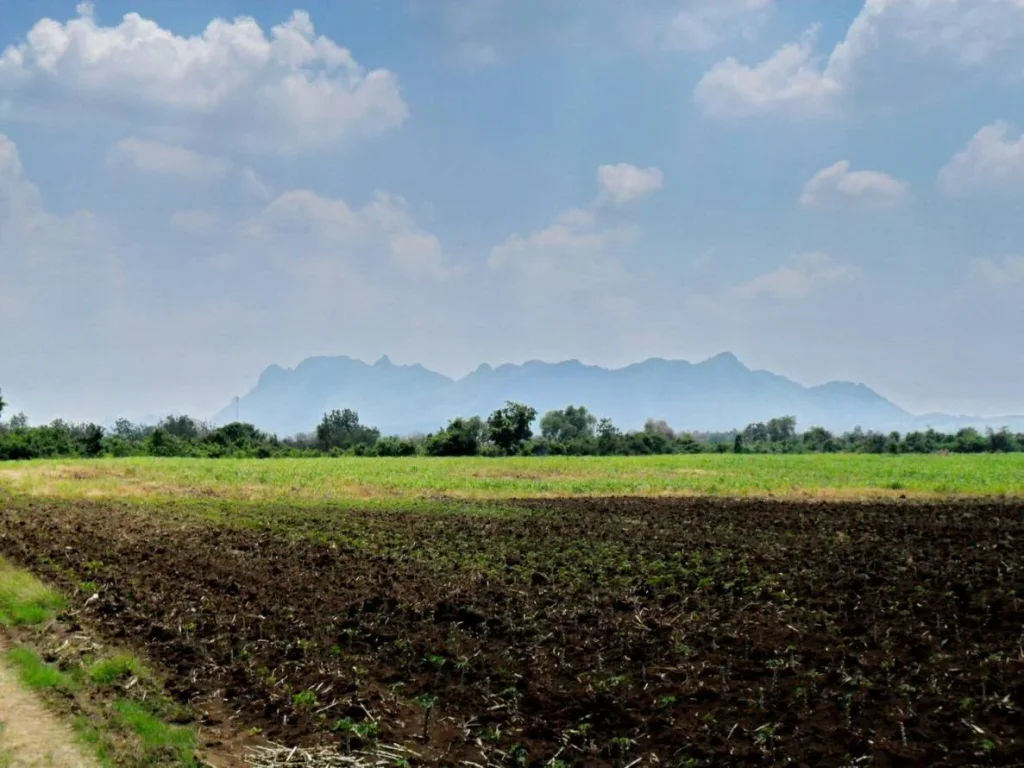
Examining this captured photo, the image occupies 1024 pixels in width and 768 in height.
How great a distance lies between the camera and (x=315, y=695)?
873 cm

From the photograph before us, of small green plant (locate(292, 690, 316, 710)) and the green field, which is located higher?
the green field

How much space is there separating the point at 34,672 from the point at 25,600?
3676 millimetres

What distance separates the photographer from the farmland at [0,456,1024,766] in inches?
290

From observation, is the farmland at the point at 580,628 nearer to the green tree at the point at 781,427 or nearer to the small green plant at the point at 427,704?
the small green plant at the point at 427,704

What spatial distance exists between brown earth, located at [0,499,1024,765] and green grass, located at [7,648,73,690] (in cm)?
116

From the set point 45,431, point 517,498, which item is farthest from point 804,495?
point 45,431

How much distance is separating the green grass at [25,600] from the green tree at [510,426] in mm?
74212

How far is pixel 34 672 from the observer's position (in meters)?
9.48

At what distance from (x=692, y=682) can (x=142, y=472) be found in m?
41.6

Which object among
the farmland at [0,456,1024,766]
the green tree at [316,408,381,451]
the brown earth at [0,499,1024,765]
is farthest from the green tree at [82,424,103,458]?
the brown earth at [0,499,1024,765]

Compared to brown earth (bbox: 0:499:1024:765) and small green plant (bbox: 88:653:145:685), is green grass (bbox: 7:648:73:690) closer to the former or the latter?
small green plant (bbox: 88:653:145:685)

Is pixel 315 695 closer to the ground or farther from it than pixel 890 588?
closer to the ground

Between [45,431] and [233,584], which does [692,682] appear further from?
[45,431]

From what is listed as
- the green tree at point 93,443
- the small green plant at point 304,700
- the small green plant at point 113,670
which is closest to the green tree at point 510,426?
the green tree at point 93,443
